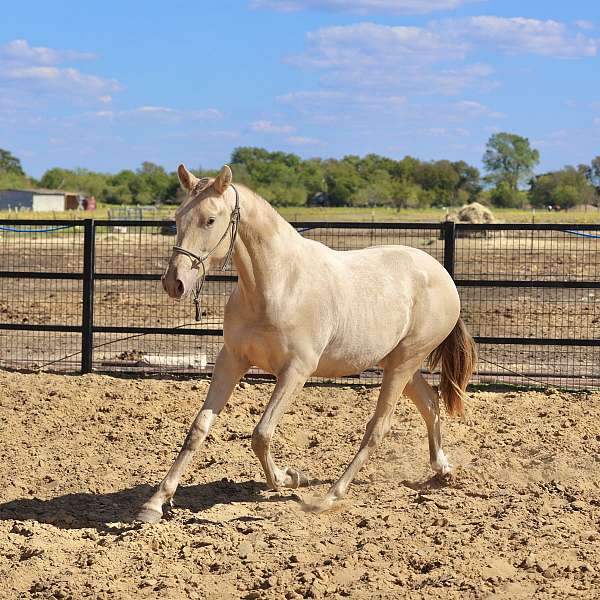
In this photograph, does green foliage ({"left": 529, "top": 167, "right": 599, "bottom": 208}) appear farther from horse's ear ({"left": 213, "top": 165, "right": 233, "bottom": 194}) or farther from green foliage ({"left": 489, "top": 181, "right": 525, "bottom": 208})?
horse's ear ({"left": 213, "top": 165, "right": 233, "bottom": 194})

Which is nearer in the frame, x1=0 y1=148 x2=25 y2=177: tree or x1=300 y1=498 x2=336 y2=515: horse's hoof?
x1=300 y1=498 x2=336 y2=515: horse's hoof

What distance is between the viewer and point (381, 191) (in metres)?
85.2

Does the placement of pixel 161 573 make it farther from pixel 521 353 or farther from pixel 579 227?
pixel 521 353

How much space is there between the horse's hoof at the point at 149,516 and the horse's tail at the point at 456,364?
92.0 inches

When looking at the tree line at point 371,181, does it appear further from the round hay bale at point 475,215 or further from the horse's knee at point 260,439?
the horse's knee at point 260,439

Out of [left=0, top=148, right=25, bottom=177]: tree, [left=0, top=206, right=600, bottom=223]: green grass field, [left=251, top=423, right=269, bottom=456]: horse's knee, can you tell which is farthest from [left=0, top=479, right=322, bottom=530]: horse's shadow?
[left=0, top=148, right=25, bottom=177]: tree

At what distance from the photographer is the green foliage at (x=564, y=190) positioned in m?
78.9

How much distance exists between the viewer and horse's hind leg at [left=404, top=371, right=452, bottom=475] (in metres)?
6.52

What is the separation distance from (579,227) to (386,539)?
5017mm

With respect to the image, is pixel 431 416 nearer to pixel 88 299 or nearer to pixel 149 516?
pixel 149 516

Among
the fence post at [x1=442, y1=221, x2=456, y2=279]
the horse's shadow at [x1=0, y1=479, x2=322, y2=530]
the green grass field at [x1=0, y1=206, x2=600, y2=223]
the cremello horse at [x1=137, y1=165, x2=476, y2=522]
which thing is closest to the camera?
the cremello horse at [x1=137, y1=165, x2=476, y2=522]

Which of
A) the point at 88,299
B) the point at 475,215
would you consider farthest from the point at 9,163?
the point at 88,299

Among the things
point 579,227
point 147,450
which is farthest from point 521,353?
point 147,450

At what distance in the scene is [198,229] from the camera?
16.5ft
